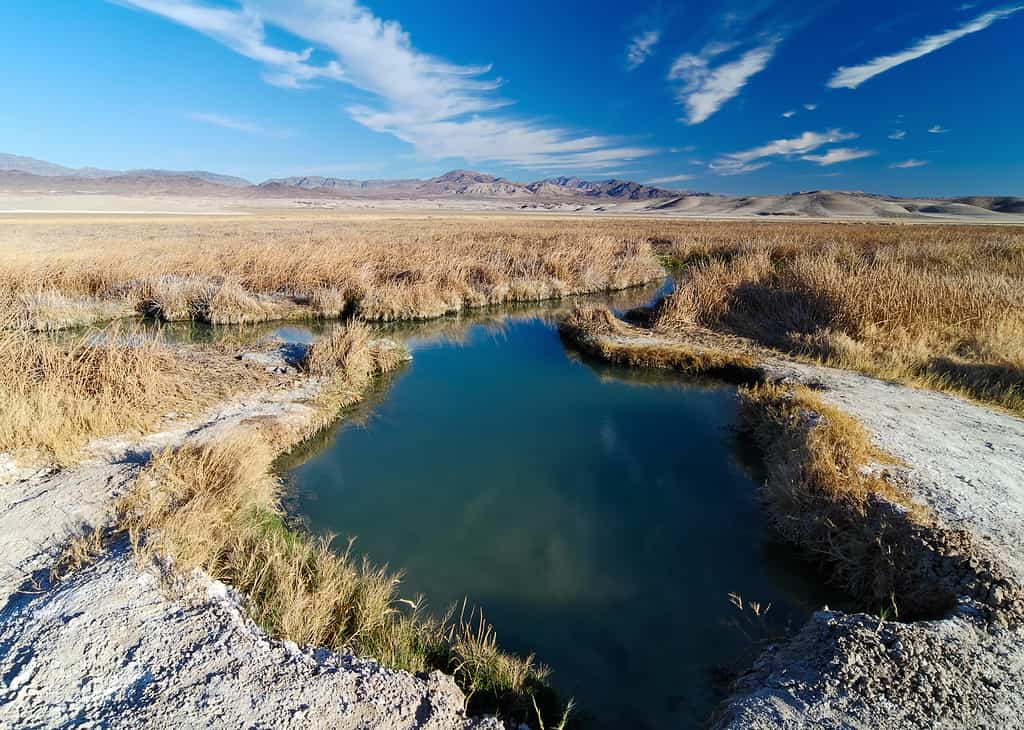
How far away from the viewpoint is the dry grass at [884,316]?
8.31 m

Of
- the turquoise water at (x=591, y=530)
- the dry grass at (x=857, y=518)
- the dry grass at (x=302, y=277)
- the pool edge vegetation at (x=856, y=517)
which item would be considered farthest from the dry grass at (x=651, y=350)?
the dry grass at (x=302, y=277)

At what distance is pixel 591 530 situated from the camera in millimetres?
5207

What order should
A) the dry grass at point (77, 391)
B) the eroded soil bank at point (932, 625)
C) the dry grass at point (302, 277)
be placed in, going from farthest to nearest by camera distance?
the dry grass at point (302, 277) < the dry grass at point (77, 391) < the eroded soil bank at point (932, 625)

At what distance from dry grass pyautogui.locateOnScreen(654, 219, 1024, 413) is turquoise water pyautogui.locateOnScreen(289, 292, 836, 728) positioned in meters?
2.86

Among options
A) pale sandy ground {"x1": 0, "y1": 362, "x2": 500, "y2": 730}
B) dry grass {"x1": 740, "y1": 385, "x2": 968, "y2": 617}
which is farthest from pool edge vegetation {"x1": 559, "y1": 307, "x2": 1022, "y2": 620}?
pale sandy ground {"x1": 0, "y1": 362, "x2": 500, "y2": 730}

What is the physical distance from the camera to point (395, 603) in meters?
4.17

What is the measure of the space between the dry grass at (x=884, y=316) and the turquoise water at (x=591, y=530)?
2857mm

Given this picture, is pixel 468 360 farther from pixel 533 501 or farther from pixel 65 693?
→ pixel 65 693

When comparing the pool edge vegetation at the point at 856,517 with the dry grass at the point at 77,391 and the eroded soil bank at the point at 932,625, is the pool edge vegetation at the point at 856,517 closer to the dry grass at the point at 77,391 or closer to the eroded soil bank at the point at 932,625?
the eroded soil bank at the point at 932,625

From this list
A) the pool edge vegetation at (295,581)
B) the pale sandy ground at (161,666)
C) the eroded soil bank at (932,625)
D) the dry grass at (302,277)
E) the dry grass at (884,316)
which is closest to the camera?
the pale sandy ground at (161,666)

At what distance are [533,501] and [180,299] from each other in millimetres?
12443

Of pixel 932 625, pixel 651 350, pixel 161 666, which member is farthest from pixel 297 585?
pixel 651 350

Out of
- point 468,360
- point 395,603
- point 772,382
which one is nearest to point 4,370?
point 395,603

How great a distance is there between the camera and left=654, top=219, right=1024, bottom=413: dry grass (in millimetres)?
8312
